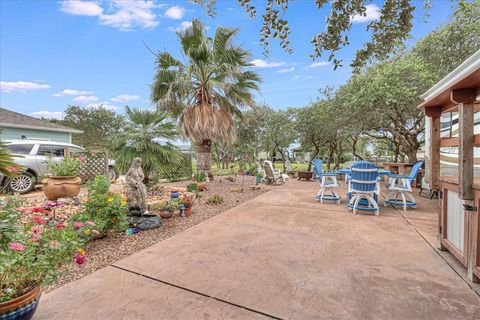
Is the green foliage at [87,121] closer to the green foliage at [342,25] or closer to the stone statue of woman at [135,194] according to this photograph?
the stone statue of woman at [135,194]

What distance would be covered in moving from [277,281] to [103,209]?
7.81 feet

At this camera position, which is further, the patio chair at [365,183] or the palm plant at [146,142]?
the palm plant at [146,142]

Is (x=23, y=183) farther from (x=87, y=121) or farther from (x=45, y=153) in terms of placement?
(x=87, y=121)

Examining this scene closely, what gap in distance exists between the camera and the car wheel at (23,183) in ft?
19.9

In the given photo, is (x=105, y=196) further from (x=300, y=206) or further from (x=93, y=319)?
(x=300, y=206)

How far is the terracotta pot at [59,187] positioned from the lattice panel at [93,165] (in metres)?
1.84

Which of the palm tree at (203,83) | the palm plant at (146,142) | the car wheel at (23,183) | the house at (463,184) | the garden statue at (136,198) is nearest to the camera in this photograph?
the house at (463,184)

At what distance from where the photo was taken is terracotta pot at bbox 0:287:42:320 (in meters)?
1.32

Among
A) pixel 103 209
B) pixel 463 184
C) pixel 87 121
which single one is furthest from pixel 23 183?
pixel 87 121

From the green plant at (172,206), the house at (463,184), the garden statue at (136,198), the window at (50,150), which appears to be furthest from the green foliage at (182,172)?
the house at (463,184)

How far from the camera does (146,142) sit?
541cm

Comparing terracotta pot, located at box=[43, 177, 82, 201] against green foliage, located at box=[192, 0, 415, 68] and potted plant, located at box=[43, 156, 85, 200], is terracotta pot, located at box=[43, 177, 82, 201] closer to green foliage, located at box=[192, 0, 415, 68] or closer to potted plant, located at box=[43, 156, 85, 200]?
potted plant, located at box=[43, 156, 85, 200]

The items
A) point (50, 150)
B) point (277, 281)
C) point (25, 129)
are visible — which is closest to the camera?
point (277, 281)

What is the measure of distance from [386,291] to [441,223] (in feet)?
4.86
